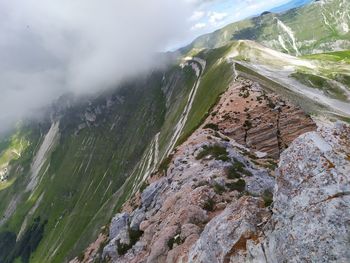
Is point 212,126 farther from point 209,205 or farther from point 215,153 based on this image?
point 209,205

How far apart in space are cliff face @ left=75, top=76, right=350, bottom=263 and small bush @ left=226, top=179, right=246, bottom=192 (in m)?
0.10

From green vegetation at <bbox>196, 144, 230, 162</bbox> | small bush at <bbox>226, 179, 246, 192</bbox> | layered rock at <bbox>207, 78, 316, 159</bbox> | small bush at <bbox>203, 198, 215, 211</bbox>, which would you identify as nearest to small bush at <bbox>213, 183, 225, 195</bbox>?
small bush at <bbox>226, 179, 246, 192</bbox>

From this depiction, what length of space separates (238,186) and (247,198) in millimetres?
13194

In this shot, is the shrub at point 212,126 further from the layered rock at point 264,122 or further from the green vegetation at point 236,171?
the green vegetation at point 236,171

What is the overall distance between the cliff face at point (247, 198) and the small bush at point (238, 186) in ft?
0.34

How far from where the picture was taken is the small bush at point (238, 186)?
39319 mm

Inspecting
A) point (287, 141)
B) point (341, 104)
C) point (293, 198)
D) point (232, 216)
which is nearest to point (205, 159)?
point (287, 141)

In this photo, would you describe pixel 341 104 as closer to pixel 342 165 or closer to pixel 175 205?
pixel 175 205

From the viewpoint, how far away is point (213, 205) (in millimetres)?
36469

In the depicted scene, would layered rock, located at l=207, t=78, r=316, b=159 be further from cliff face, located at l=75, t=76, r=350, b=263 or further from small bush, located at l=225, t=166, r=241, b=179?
small bush, located at l=225, t=166, r=241, b=179

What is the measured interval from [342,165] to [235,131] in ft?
141

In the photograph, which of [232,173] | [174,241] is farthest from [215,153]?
[174,241]

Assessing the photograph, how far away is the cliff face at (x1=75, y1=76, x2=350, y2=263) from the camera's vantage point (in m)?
19.3

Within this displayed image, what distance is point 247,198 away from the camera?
87.2ft
